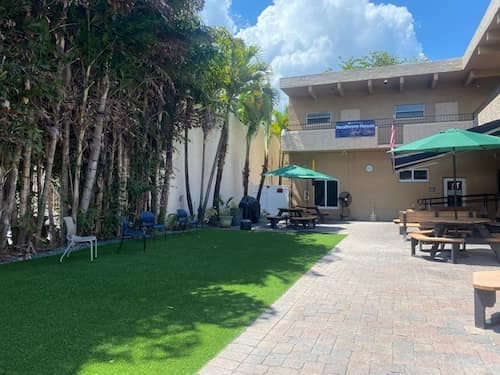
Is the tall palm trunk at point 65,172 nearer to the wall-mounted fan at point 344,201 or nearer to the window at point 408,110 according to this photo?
the wall-mounted fan at point 344,201

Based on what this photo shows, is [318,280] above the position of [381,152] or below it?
below

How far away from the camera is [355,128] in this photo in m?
18.3

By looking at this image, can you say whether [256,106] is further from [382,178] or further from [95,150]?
[95,150]

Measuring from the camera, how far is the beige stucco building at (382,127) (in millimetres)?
17375

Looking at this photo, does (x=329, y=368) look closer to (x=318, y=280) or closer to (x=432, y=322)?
(x=432, y=322)

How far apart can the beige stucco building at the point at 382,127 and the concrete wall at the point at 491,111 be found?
1.96 meters

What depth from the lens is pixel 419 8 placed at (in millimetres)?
20250

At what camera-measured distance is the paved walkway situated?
11.1 ft

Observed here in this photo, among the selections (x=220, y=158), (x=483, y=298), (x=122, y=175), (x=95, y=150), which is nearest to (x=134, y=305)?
(x=483, y=298)

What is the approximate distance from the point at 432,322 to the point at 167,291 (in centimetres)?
371

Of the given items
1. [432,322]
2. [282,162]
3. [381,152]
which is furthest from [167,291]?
[282,162]

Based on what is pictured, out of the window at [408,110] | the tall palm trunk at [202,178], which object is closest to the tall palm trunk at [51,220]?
the tall palm trunk at [202,178]

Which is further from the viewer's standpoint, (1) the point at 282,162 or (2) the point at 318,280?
(1) the point at 282,162

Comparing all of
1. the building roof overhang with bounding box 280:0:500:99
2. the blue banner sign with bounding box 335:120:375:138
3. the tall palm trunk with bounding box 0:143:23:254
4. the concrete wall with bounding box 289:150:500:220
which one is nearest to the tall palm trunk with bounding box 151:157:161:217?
the tall palm trunk with bounding box 0:143:23:254
